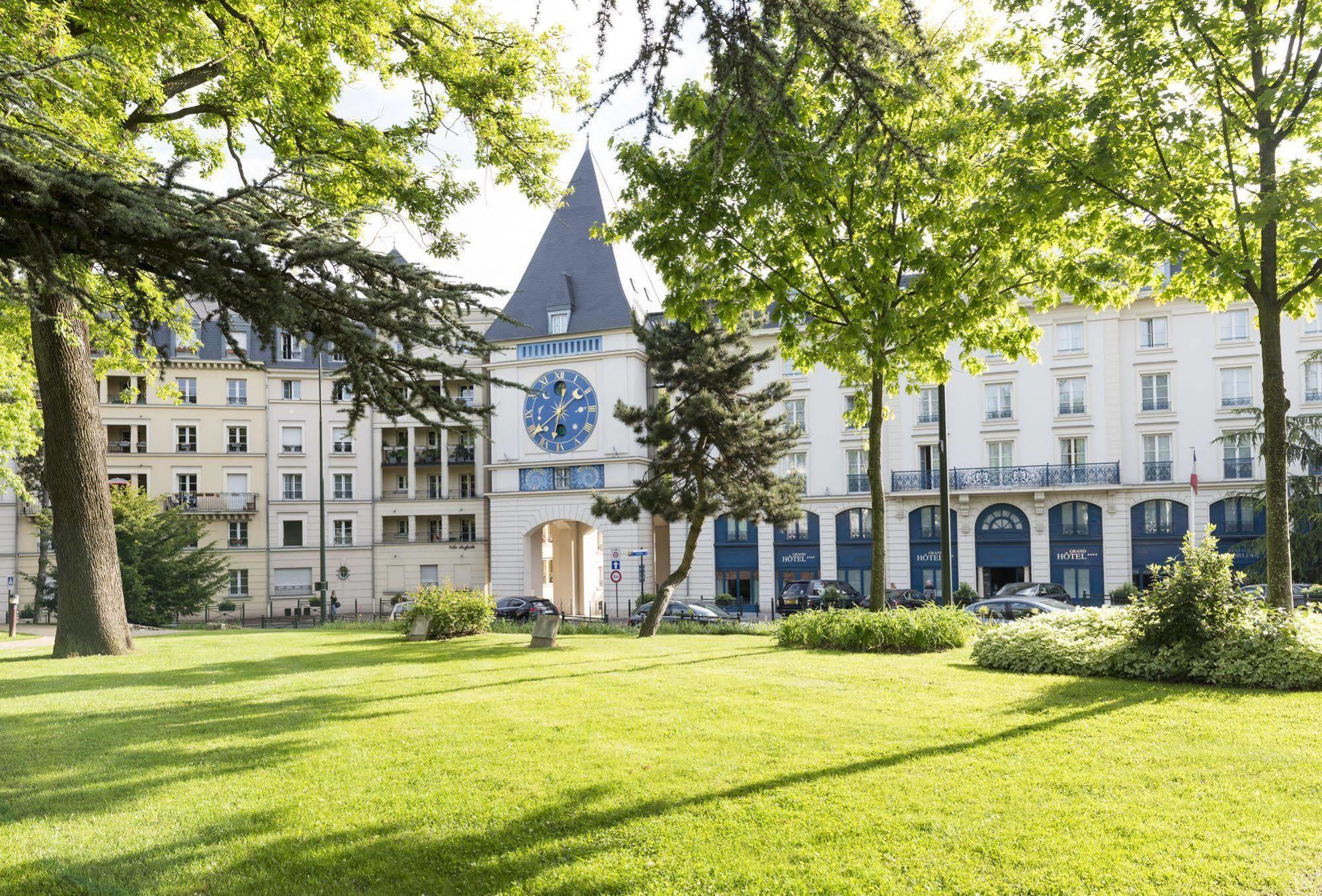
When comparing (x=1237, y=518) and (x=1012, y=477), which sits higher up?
(x=1012, y=477)

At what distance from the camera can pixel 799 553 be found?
50250 millimetres

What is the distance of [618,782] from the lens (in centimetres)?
675

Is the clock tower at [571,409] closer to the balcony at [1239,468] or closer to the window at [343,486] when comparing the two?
the window at [343,486]

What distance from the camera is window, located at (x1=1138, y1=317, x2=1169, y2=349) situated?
148 ft

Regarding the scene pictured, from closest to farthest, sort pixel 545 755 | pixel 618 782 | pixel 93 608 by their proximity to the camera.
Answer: pixel 618 782 < pixel 545 755 < pixel 93 608

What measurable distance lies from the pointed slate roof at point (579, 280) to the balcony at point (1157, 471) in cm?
2682

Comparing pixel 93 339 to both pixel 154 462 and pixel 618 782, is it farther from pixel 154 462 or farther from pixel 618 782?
pixel 154 462

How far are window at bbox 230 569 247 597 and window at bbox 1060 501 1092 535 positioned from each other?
4588 centimetres

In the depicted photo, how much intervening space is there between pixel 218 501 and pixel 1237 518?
55.0 m

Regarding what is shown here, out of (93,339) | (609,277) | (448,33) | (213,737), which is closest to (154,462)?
(609,277)

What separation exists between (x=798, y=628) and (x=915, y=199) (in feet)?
25.4

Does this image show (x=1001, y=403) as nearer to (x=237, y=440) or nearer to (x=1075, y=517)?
(x=1075, y=517)

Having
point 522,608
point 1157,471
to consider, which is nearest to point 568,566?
point 522,608

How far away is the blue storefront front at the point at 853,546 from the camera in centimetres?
4866
